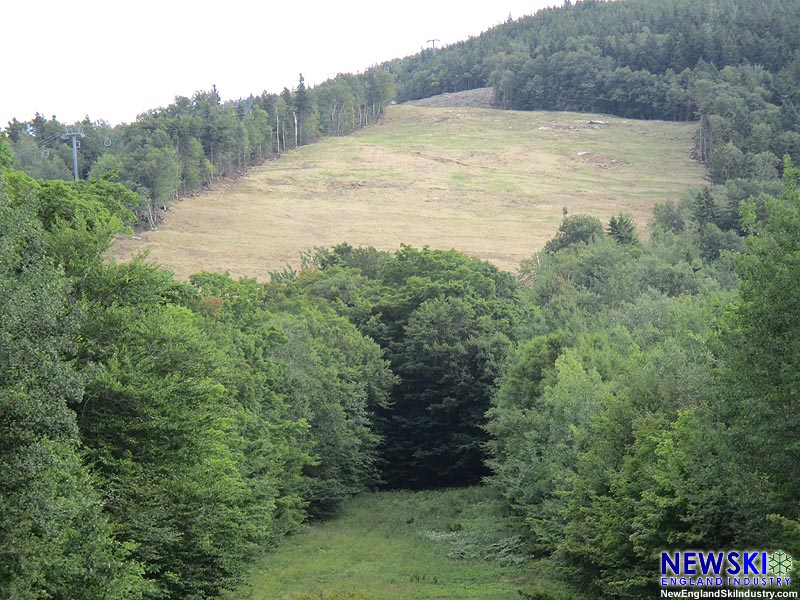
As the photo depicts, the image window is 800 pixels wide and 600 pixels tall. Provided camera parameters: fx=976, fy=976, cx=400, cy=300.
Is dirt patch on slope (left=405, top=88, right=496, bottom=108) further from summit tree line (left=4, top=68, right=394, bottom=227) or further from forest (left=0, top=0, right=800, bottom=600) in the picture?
forest (left=0, top=0, right=800, bottom=600)

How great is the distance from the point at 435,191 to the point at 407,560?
8477cm

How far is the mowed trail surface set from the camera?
91.6 metres

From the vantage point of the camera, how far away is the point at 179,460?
2377 cm

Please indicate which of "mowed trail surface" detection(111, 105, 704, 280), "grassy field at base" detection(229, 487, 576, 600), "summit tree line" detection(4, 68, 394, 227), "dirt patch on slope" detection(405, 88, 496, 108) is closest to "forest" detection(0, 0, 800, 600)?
"grassy field at base" detection(229, 487, 576, 600)

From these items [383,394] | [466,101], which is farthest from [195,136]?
[466,101]

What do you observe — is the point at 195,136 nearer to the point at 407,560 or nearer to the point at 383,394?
the point at 383,394

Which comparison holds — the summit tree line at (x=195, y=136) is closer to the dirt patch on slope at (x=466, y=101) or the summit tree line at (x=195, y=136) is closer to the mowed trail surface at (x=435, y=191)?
the mowed trail surface at (x=435, y=191)

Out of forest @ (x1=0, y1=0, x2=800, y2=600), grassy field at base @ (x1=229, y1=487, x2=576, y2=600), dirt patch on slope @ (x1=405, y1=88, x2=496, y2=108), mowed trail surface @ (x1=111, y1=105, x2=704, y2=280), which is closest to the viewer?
forest @ (x1=0, y1=0, x2=800, y2=600)

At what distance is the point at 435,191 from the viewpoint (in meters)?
118

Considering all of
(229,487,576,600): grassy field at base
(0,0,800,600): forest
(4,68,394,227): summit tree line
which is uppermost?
(4,68,394,227): summit tree line

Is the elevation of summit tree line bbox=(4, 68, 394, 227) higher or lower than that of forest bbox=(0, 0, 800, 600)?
higher

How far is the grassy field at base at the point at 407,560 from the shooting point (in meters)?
30.6

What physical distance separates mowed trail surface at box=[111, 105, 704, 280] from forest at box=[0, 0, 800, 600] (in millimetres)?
15041

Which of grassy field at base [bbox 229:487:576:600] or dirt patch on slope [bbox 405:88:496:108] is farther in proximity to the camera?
dirt patch on slope [bbox 405:88:496:108]
